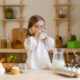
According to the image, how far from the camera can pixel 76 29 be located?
4043 mm

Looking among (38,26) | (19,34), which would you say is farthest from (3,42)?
(38,26)

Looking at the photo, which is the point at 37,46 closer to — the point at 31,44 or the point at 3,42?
the point at 31,44

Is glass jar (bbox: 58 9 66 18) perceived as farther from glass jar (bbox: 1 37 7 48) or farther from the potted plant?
glass jar (bbox: 1 37 7 48)

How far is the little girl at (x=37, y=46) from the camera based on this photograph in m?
2.02

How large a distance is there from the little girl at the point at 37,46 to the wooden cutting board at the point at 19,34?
182cm

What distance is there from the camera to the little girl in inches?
79.7

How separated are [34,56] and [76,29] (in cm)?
218

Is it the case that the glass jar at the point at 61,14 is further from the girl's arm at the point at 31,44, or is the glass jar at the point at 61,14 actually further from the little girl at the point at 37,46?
the girl's arm at the point at 31,44

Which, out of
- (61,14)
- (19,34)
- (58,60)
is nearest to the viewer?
(58,60)

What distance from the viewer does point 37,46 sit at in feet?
6.91

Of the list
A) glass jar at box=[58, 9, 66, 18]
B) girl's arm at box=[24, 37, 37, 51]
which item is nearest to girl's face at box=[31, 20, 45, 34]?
girl's arm at box=[24, 37, 37, 51]

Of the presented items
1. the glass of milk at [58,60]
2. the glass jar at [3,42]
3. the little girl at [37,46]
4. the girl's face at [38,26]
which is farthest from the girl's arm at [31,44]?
the glass jar at [3,42]

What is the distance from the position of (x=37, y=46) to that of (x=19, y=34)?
2006 millimetres

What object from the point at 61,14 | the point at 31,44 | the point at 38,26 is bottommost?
the point at 31,44
